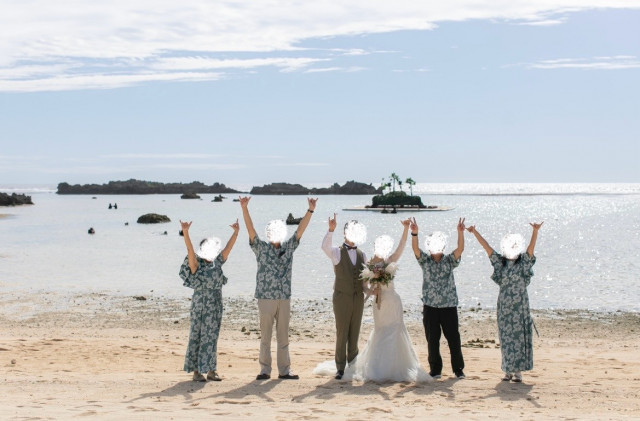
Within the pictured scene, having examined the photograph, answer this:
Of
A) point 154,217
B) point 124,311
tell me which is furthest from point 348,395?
point 154,217

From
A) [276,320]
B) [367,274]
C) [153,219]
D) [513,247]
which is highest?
[513,247]

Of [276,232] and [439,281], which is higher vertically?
[276,232]

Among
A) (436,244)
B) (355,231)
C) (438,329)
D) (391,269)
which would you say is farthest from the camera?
(438,329)

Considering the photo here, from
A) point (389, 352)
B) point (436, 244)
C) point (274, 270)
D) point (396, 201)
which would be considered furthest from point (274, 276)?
point (396, 201)

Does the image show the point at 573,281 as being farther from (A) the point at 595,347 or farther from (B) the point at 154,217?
(B) the point at 154,217

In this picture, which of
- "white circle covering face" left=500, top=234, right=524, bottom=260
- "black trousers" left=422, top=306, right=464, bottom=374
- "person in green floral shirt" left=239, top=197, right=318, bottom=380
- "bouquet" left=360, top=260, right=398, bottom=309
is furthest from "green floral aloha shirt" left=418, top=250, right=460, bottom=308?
"person in green floral shirt" left=239, top=197, right=318, bottom=380

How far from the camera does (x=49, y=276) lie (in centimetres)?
3694

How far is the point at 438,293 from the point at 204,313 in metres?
3.35

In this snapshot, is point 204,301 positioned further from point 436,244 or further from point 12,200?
point 12,200

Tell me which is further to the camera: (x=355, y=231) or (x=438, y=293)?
(x=438, y=293)

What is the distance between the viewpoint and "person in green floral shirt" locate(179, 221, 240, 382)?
10984 mm

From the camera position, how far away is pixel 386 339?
11055 millimetres

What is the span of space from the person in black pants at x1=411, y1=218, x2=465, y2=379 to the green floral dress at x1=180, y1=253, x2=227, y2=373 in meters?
2.89

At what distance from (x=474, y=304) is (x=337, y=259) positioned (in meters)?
17.4
